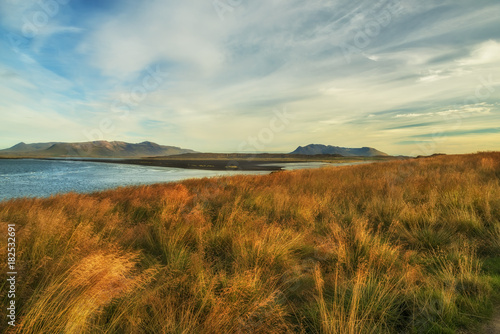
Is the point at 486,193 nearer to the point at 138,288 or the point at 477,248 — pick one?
the point at 477,248

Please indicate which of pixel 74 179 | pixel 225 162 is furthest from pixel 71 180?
pixel 225 162

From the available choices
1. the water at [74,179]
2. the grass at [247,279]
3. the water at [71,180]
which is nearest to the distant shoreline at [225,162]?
the water at [74,179]

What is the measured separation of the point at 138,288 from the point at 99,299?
653 mm

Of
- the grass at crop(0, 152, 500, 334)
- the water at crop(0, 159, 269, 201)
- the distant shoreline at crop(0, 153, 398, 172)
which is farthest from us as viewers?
the distant shoreline at crop(0, 153, 398, 172)

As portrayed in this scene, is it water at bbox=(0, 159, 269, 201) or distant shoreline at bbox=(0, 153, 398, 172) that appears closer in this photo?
water at bbox=(0, 159, 269, 201)

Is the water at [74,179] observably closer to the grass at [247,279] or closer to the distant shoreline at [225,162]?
the grass at [247,279]

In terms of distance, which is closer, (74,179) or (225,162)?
(74,179)

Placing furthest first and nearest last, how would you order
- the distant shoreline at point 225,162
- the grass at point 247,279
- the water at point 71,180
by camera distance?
the distant shoreline at point 225,162 < the water at point 71,180 < the grass at point 247,279

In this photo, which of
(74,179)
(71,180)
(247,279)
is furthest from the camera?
(74,179)

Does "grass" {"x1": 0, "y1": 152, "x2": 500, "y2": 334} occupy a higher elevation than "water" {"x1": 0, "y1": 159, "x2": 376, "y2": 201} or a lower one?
higher

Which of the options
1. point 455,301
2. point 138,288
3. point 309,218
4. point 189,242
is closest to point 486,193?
point 309,218

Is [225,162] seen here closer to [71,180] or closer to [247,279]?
[71,180]

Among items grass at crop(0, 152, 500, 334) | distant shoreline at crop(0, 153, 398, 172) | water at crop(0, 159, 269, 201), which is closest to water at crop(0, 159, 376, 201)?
water at crop(0, 159, 269, 201)

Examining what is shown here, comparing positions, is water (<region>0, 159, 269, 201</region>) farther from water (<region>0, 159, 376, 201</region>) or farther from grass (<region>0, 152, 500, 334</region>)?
grass (<region>0, 152, 500, 334</region>)
